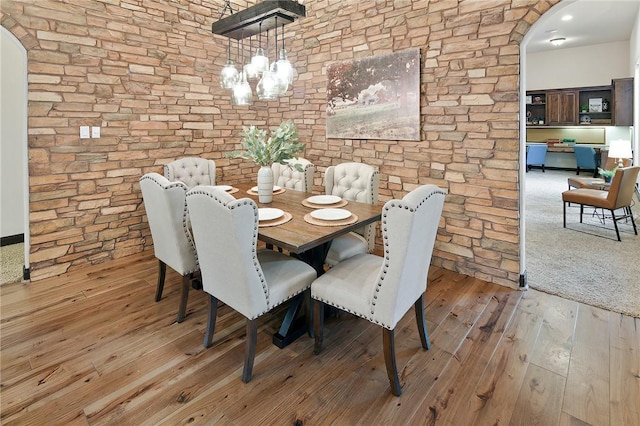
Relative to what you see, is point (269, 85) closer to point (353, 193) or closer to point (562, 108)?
point (353, 193)

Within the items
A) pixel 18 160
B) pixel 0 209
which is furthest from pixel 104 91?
pixel 0 209

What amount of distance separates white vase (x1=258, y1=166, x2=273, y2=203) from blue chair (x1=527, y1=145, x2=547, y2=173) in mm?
9723

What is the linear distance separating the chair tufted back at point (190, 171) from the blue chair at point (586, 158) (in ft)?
30.5

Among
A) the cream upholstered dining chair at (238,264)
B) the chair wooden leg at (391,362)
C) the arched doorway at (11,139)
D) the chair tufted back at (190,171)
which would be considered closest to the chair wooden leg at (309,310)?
the cream upholstered dining chair at (238,264)

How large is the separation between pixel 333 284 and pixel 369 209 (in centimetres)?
78

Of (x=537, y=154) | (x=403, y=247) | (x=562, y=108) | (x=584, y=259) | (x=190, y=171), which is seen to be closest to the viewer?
(x=403, y=247)

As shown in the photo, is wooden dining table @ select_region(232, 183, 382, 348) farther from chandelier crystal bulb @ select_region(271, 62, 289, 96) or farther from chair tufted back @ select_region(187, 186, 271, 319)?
chandelier crystal bulb @ select_region(271, 62, 289, 96)

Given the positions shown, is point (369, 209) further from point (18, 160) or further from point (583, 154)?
point (583, 154)

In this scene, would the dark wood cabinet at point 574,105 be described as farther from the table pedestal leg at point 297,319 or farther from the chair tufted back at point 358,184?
the table pedestal leg at point 297,319

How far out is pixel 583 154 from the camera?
901cm

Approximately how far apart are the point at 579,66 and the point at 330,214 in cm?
1052

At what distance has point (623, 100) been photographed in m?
7.88

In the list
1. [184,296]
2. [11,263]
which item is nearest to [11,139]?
[11,263]

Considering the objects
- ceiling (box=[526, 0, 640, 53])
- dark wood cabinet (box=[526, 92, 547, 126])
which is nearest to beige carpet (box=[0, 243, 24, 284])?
ceiling (box=[526, 0, 640, 53])
